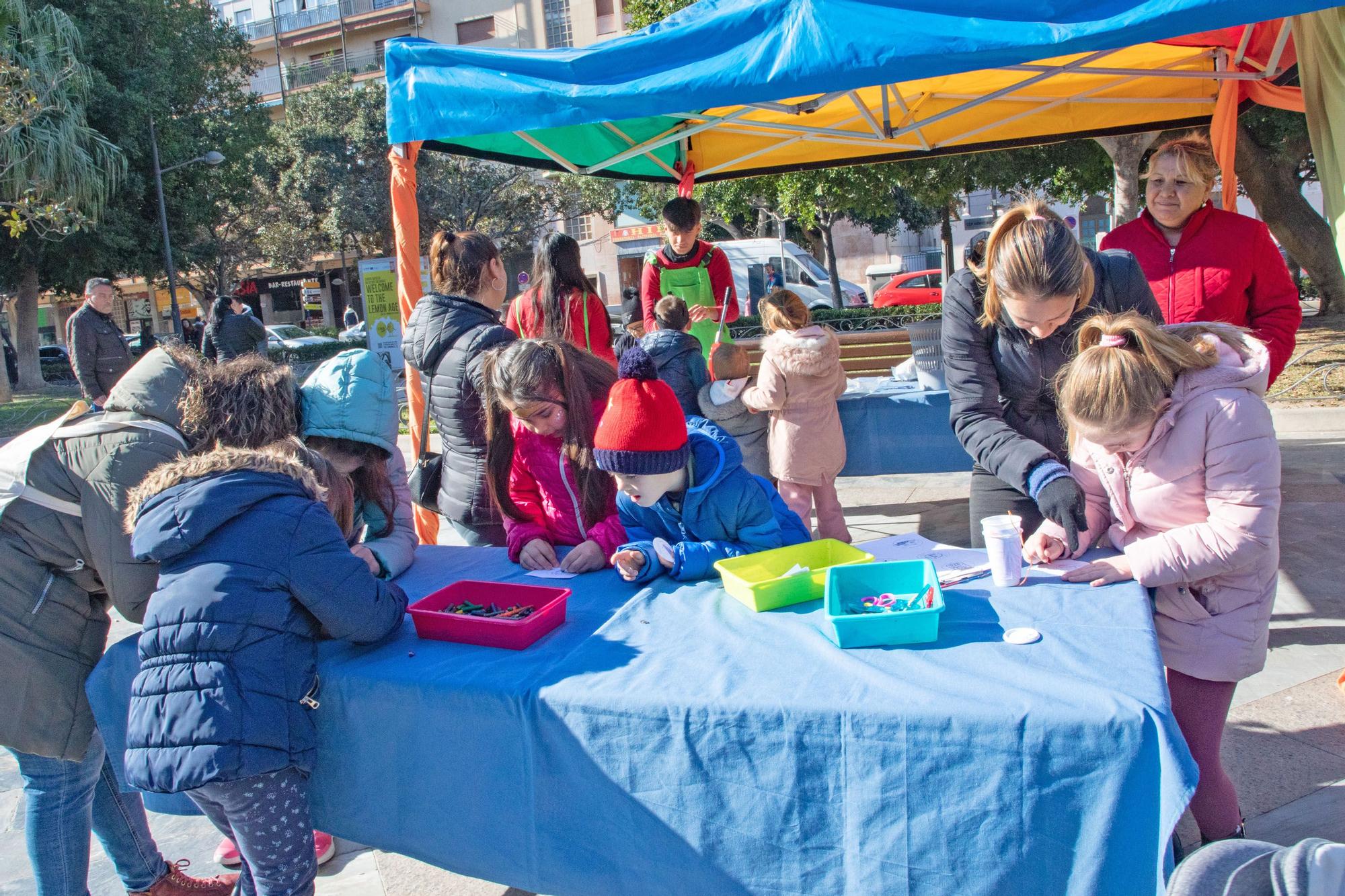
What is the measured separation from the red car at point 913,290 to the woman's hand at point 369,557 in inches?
749

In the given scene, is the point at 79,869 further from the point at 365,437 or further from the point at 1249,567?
the point at 1249,567

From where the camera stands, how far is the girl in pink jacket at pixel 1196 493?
1827 millimetres

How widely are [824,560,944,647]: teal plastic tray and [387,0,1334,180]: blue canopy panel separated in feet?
5.96

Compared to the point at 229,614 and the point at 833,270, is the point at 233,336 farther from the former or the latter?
the point at 833,270

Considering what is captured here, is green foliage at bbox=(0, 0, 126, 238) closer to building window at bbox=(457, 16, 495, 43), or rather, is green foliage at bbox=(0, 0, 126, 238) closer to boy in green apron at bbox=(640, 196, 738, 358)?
boy in green apron at bbox=(640, 196, 738, 358)

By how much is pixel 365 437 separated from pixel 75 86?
1766 centimetres

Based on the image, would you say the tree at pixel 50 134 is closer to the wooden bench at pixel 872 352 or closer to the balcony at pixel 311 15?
the wooden bench at pixel 872 352

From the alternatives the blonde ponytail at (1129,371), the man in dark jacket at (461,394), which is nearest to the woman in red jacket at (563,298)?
the man in dark jacket at (461,394)

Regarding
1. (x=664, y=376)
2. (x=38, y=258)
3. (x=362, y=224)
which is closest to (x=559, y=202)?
(x=362, y=224)

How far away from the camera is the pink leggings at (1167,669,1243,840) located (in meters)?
1.99

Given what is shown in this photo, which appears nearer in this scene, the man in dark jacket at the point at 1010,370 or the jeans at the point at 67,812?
the jeans at the point at 67,812

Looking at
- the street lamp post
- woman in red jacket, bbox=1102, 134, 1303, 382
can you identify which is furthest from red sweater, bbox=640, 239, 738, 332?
the street lamp post

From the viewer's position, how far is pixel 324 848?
8.38 ft

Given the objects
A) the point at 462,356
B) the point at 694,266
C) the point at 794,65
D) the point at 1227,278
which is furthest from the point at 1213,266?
the point at 694,266
